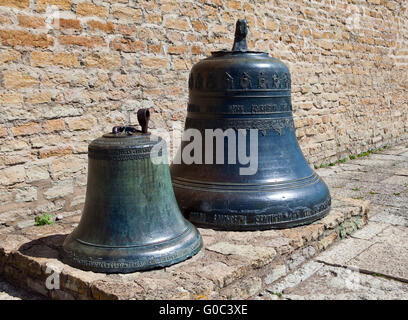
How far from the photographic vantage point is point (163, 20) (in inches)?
177

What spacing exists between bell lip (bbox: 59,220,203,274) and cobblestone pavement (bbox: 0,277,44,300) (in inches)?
11.7

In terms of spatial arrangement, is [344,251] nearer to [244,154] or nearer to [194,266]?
[244,154]

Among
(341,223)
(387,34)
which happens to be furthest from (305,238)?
(387,34)

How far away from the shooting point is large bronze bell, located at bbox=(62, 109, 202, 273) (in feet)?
8.59

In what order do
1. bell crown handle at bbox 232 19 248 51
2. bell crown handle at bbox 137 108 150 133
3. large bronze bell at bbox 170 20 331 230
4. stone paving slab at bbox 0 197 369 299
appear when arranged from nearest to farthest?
stone paving slab at bbox 0 197 369 299
bell crown handle at bbox 137 108 150 133
large bronze bell at bbox 170 20 331 230
bell crown handle at bbox 232 19 248 51

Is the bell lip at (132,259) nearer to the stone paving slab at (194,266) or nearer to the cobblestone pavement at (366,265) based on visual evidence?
the stone paving slab at (194,266)

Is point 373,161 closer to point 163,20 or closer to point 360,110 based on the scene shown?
point 360,110

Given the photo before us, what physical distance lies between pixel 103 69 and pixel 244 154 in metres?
1.51

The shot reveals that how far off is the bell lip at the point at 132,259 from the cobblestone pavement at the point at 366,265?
539 millimetres

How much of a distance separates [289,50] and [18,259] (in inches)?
174

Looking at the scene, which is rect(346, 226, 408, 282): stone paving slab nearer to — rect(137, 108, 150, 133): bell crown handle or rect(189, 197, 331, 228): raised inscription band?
rect(189, 197, 331, 228): raised inscription band

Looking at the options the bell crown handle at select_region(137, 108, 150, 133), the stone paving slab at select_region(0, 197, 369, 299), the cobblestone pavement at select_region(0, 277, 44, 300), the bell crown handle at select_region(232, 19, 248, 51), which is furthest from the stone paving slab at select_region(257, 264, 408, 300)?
the bell crown handle at select_region(232, 19, 248, 51)

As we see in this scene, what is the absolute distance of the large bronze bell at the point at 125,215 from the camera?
262cm

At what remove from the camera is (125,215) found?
2686mm
